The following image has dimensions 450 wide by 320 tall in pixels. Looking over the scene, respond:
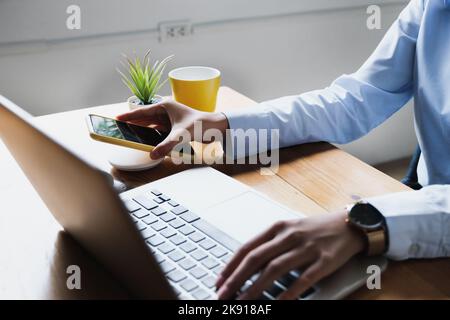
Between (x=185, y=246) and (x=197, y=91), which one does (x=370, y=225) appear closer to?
(x=185, y=246)

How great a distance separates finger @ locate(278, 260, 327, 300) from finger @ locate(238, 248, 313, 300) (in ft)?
0.05

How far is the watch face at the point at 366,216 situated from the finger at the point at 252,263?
10cm

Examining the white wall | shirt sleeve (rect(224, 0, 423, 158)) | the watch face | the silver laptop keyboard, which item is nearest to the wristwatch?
the watch face

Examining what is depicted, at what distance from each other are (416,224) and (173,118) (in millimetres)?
472

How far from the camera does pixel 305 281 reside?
0.53 metres

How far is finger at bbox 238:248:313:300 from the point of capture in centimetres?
53

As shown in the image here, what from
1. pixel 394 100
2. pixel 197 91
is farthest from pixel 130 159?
pixel 394 100

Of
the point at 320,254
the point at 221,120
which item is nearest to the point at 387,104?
the point at 221,120

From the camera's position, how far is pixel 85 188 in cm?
46

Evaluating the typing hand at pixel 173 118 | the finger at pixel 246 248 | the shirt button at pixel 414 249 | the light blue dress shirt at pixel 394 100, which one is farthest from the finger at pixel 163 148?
the shirt button at pixel 414 249

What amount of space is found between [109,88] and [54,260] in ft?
3.67

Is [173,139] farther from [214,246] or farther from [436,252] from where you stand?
[436,252]

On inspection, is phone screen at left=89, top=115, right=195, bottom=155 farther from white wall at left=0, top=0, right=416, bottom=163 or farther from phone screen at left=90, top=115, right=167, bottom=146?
white wall at left=0, top=0, right=416, bottom=163

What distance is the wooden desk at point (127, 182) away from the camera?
580mm
